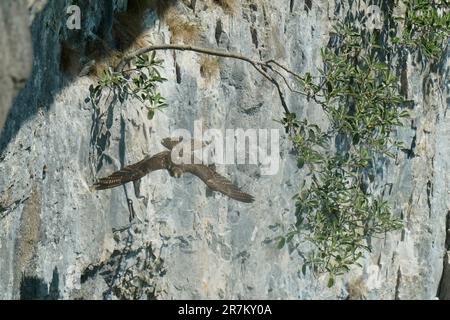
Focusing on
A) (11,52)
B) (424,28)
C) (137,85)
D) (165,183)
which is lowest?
(165,183)

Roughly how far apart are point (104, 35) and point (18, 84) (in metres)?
2.14

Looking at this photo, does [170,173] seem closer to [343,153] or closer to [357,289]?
[343,153]

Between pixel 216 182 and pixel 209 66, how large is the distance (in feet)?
1.95

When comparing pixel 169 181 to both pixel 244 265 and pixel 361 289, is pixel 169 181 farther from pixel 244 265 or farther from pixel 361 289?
pixel 361 289

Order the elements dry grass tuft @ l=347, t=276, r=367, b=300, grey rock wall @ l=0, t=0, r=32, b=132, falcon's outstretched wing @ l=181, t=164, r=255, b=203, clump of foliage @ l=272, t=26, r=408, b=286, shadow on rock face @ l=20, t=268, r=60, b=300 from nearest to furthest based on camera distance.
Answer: shadow on rock face @ l=20, t=268, r=60, b=300 < falcon's outstretched wing @ l=181, t=164, r=255, b=203 < clump of foliage @ l=272, t=26, r=408, b=286 < dry grass tuft @ l=347, t=276, r=367, b=300 < grey rock wall @ l=0, t=0, r=32, b=132

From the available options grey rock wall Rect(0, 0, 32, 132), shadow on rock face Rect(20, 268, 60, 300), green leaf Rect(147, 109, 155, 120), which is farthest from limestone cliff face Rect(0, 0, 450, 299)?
grey rock wall Rect(0, 0, 32, 132)

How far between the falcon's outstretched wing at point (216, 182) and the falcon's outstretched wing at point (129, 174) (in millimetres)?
160

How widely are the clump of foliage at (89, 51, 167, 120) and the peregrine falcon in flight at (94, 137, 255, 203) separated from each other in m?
0.21

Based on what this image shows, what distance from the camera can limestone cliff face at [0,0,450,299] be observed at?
463 centimetres

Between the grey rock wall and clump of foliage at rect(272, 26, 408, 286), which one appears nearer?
clump of foliage at rect(272, 26, 408, 286)

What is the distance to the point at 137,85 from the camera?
4.68m

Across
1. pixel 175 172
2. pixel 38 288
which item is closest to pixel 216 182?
pixel 175 172

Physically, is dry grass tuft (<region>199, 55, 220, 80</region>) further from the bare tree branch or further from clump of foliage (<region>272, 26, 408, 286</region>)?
clump of foliage (<region>272, 26, 408, 286</region>)

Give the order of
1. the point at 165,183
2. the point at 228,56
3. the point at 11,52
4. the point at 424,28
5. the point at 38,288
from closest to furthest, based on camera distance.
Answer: the point at 38,288 < the point at 165,183 < the point at 228,56 < the point at 424,28 < the point at 11,52
